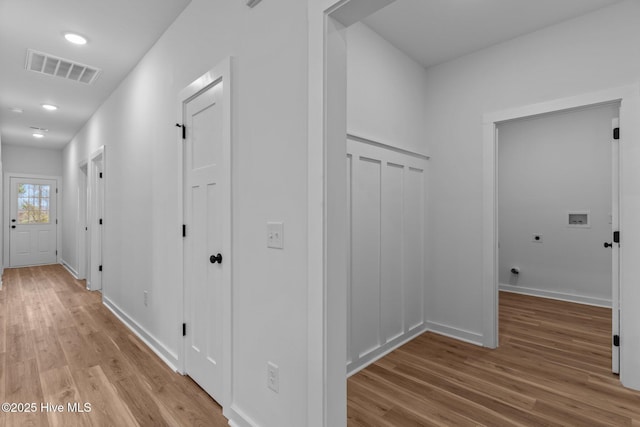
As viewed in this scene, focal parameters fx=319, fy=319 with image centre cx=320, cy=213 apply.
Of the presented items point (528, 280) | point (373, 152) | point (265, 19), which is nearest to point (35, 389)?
point (265, 19)

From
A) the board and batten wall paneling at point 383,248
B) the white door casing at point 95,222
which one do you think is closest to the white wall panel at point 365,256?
the board and batten wall paneling at point 383,248

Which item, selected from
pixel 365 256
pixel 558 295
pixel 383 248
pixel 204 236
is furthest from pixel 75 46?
pixel 558 295

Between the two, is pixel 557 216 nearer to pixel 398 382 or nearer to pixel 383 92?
pixel 383 92

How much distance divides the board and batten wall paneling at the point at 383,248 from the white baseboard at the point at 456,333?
12cm

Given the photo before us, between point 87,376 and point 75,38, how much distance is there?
9.05ft

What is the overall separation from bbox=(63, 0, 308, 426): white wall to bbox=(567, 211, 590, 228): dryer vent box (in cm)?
463

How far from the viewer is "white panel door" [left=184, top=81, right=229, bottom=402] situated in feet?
6.56

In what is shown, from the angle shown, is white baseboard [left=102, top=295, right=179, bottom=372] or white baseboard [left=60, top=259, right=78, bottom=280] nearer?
white baseboard [left=102, top=295, right=179, bottom=372]

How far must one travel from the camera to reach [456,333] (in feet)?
10.3

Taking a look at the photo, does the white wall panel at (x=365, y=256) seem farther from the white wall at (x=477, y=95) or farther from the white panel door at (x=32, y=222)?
the white panel door at (x=32, y=222)

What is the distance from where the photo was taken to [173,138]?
8.23 ft

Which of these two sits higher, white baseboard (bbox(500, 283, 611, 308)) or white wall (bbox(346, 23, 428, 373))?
white wall (bbox(346, 23, 428, 373))

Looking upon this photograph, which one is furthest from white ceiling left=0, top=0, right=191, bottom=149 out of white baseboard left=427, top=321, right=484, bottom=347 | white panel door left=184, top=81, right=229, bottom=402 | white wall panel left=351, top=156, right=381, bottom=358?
white baseboard left=427, top=321, right=484, bottom=347

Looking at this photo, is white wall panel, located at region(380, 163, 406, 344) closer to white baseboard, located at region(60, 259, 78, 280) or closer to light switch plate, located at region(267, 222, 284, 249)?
light switch plate, located at region(267, 222, 284, 249)
